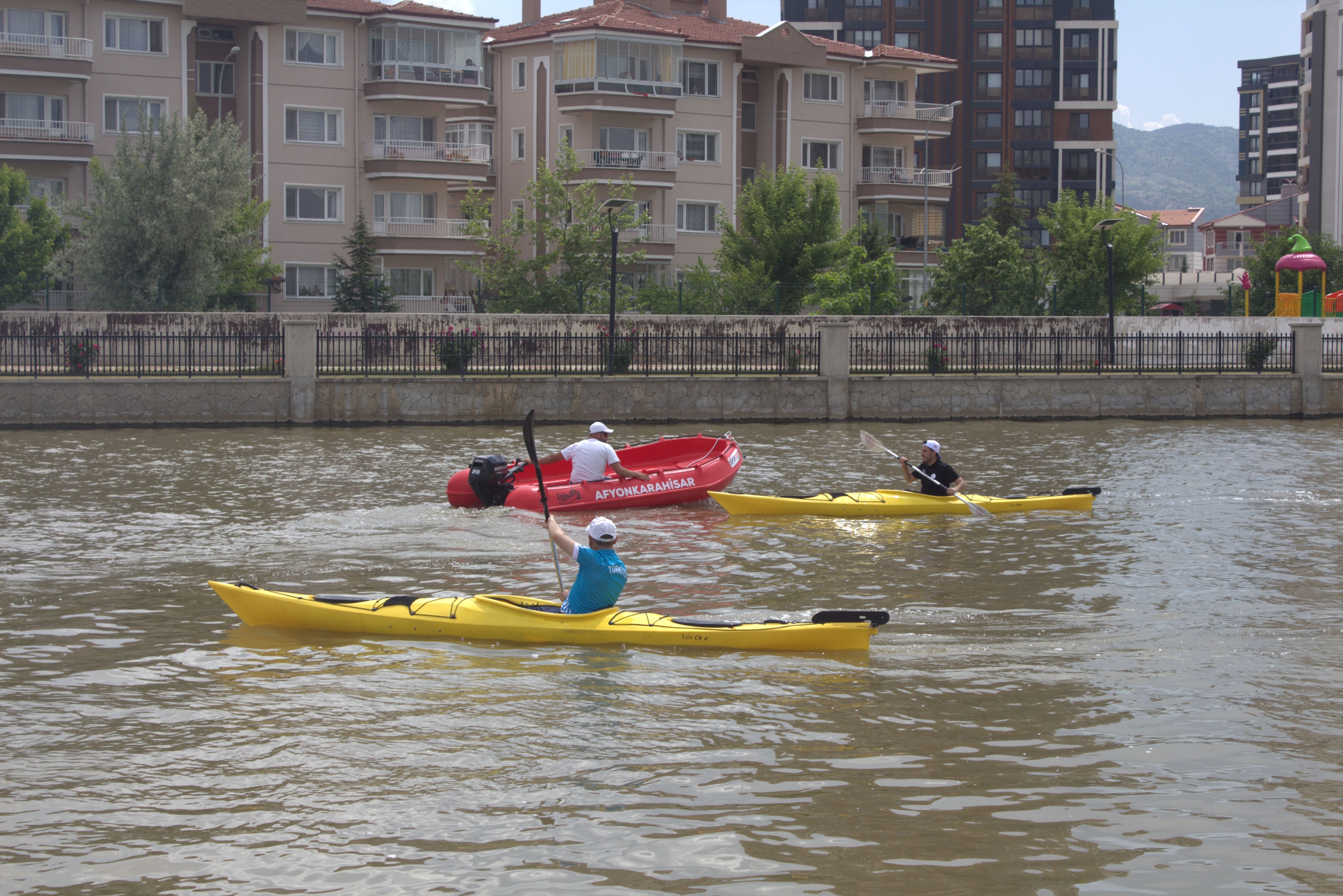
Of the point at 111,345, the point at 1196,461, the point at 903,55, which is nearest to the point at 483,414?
the point at 111,345

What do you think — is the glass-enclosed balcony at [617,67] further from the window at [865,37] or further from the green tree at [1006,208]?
the window at [865,37]

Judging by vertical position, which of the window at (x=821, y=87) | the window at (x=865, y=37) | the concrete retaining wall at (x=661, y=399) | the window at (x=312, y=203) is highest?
the window at (x=865, y=37)

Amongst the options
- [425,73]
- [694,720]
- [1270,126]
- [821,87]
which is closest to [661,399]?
[694,720]

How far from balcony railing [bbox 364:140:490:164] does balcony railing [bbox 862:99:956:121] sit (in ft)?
60.1

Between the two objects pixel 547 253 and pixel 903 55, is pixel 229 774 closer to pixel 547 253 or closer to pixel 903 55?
pixel 547 253

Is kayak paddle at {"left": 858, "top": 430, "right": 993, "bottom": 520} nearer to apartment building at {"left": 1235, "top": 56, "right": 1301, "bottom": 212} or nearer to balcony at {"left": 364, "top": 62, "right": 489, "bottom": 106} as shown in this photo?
balcony at {"left": 364, "top": 62, "right": 489, "bottom": 106}

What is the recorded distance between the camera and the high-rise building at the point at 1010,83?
89.4 m

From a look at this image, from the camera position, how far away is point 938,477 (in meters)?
17.8

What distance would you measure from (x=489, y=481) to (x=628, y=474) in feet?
6.50

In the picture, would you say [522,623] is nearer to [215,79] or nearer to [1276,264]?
[215,79]

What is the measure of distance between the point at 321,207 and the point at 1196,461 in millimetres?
34660

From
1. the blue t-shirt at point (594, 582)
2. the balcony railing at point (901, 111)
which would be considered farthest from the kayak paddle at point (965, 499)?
the balcony railing at point (901, 111)

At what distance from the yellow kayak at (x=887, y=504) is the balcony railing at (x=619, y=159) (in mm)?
34474

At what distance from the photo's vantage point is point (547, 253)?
43.2 meters
